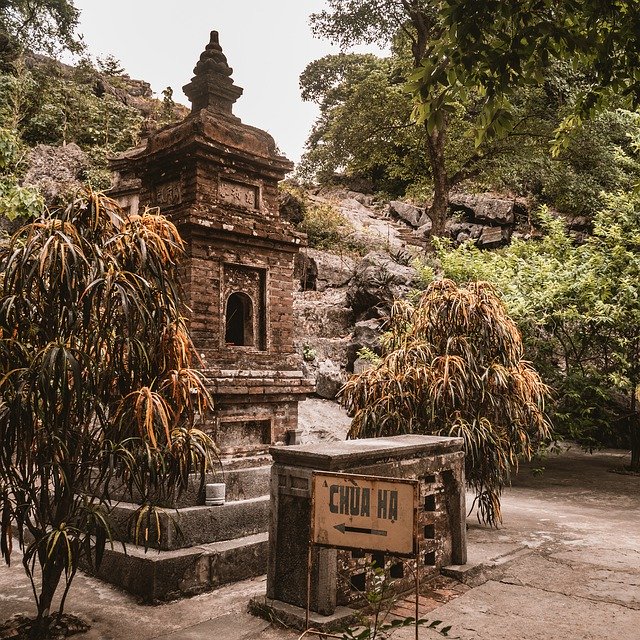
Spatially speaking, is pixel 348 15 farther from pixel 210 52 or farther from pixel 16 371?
pixel 16 371

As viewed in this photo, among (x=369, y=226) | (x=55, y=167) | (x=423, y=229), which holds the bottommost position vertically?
(x=55, y=167)

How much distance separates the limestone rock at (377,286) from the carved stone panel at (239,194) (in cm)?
768

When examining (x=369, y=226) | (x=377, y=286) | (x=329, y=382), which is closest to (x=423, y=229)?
(x=369, y=226)

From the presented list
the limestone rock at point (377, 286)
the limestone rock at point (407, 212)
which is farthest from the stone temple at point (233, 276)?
the limestone rock at point (407, 212)

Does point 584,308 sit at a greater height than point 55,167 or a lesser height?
lesser

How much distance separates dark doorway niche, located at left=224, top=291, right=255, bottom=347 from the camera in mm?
7785

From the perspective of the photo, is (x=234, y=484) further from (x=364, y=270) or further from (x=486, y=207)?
(x=486, y=207)

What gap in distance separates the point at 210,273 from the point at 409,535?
467 cm

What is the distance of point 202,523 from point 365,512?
9.62 ft

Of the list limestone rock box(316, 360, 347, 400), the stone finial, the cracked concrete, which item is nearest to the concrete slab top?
the cracked concrete

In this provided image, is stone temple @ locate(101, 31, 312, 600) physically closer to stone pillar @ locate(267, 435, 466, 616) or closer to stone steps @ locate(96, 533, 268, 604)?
stone steps @ locate(96, 533, 268, 604)

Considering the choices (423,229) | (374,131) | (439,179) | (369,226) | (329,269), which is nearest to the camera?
(439,179)

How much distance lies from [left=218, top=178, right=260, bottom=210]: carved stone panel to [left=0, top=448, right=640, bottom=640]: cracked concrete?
4535mm

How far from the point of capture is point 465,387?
21.2ft
